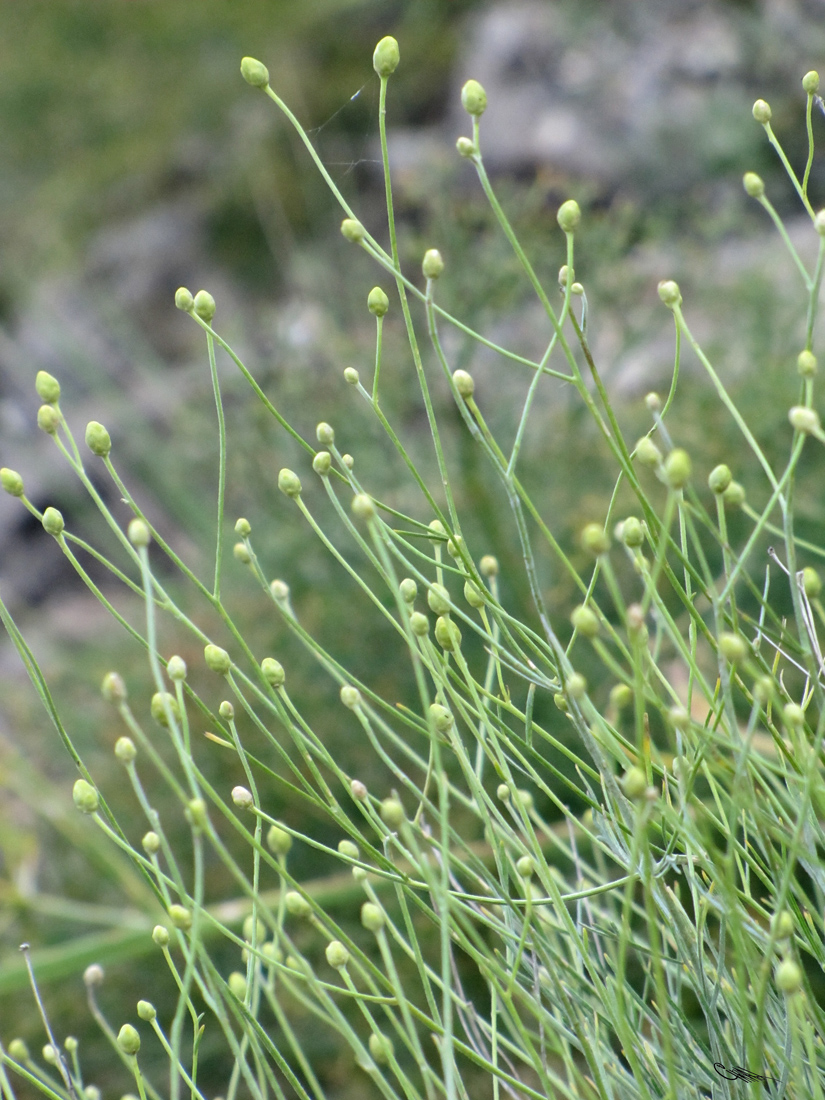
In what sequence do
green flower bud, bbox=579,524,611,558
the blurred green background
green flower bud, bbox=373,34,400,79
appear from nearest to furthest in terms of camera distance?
green flower bud, bbox=579,524,611,558 < green flower bud, bbox=373,34,400,79 < the blurred green background

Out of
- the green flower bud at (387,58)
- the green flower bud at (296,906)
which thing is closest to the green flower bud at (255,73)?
the green flower bud at (387,58)

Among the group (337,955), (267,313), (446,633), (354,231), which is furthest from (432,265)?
(267,313)

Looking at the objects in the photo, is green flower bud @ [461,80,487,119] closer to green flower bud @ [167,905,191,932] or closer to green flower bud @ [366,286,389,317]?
green flower bud @ [366,286,389,317]

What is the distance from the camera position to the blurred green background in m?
1.18

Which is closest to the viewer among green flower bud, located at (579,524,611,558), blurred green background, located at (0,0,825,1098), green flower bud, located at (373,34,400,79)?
green flower bud, located at (579,524,611,558)

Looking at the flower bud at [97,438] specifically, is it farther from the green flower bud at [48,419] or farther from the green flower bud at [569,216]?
the green flower bud at [569,216]

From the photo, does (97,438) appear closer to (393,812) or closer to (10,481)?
(10,481)

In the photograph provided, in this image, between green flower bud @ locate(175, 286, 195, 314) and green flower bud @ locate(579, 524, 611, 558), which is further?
green flower bud @ locate(175, 286, 195, 314)

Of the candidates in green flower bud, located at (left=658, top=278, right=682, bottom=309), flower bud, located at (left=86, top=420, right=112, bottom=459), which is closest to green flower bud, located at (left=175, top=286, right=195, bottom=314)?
flower bud, located at (left=86, top=420, right=112, bottom=459)

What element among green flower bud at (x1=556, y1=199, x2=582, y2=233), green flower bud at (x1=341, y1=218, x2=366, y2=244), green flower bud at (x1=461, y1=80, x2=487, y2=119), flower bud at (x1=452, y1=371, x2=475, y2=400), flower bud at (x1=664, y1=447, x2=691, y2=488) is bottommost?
flower bud at (x1=452, y1=371, x2=475, y2=400)

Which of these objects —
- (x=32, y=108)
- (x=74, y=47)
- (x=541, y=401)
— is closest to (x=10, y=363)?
(x=32, y=108)

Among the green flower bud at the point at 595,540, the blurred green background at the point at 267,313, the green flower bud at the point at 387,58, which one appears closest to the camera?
the green flower bud at the point at 595,540

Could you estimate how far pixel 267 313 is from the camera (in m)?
1.87

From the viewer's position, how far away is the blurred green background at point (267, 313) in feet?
3.88
